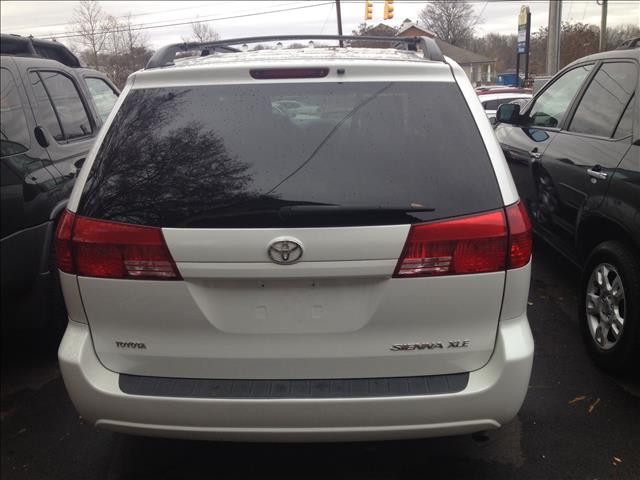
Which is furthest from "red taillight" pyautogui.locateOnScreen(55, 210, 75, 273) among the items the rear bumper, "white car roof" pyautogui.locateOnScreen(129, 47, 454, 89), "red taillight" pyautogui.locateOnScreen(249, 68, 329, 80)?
"red taillight" pyautogui.locateOnScreen(249, 68, 329, 80)

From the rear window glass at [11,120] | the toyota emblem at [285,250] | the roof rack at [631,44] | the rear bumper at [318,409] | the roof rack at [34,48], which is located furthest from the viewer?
the roof rack at [34,48]

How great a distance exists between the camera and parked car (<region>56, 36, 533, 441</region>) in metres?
2.18

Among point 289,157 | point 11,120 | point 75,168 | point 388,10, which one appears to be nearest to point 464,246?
point 289,157

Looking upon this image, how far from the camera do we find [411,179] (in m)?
2.23

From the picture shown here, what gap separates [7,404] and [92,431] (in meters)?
0.75

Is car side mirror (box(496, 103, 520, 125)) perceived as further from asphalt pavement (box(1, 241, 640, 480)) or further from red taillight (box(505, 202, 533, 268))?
red taillight (box(505, 202, 533, 268))

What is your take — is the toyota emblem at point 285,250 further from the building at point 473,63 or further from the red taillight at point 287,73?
the building at point 473,63

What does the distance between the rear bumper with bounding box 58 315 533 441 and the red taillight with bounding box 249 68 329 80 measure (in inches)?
47.6

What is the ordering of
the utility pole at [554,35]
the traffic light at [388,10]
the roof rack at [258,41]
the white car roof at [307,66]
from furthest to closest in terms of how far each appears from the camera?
the traffic light at [388,10]
the utility pole at [554,35]
the roof rack at [258,41]
the white car roof at [307,66]

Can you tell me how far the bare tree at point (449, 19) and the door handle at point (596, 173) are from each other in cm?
7884

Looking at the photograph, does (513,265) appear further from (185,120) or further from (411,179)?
(185,120)

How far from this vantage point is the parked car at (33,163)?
3.43m

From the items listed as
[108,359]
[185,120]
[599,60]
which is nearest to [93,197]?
[185,120]

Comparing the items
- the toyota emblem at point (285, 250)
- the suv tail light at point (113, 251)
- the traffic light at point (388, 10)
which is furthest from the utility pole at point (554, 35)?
the suv tail light at point (113, 251)
